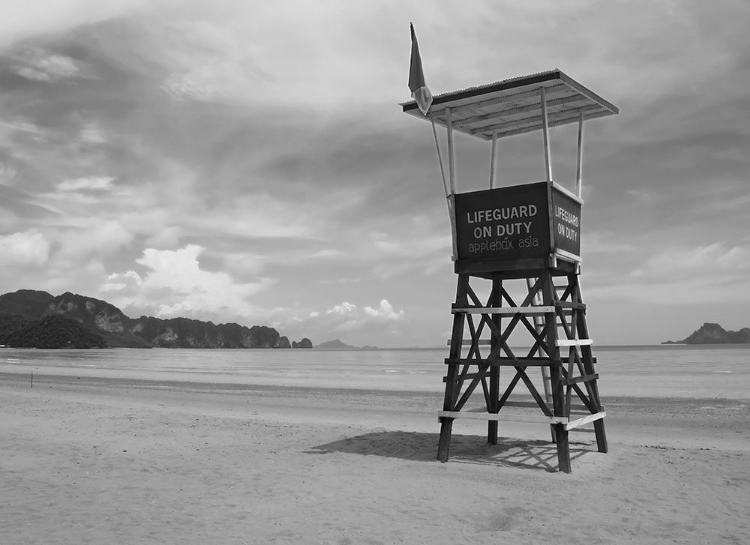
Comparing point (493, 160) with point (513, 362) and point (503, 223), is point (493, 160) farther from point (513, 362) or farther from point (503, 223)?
point (513, 362)

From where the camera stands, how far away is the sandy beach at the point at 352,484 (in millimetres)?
7684

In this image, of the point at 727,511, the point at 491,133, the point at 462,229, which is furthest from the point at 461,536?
the point at 491,133

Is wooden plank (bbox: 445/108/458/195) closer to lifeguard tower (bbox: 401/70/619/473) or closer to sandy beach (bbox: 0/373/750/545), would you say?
lifeguard tower (bbox: 401/70/619/473)

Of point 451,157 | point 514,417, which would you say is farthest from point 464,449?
point 451,157

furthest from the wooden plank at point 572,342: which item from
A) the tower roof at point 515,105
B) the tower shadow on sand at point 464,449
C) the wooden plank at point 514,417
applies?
the tower roof at point 515,105

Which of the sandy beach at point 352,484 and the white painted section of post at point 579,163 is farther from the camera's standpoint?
the white painted section of post at point 579,163

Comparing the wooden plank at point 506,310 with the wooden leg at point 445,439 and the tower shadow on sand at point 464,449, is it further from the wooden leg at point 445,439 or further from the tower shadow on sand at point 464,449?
the tower shadow on sand at point 464,449

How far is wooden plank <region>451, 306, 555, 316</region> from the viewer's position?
36.0 feet

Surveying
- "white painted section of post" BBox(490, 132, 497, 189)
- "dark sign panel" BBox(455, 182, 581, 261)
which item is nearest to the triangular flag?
"dark sign panel" BBox(455, 182, 581, 261)

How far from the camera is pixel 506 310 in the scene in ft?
37.5

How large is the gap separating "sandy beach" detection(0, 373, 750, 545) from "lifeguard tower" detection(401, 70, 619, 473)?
3.80ft

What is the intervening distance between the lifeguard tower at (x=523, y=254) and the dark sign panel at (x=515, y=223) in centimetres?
2

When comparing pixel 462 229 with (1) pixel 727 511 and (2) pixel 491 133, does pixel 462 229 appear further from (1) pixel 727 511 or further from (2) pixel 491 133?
(1) pixel 727 511

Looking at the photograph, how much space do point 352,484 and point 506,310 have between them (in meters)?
4.11
